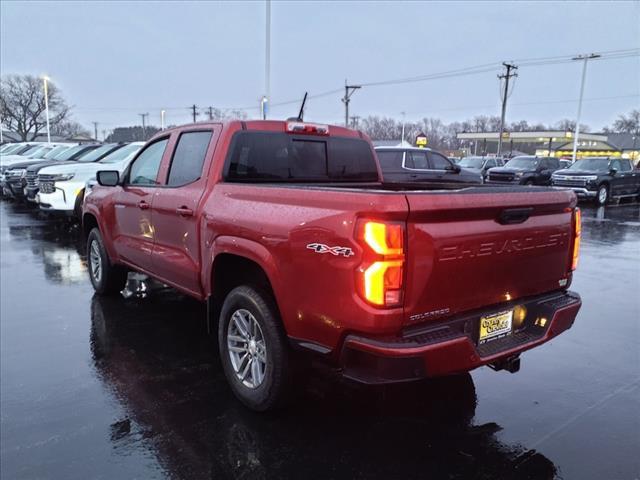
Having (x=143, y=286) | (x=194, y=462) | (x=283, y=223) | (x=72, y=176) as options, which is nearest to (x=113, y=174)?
(x=143, y=286)

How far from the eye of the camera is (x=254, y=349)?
11.5 feet

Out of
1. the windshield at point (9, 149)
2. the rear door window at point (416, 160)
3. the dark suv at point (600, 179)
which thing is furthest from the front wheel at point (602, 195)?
the windshield at point (9, 149)

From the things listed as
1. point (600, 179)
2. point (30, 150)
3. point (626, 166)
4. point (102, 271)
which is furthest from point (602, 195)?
point (30, 150)

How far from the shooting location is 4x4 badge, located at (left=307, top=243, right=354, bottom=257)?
8.62 feet

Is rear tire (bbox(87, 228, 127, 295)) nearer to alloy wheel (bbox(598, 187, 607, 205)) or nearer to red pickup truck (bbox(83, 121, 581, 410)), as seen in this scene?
red pickup truck (bbox(83, 121, 581, 410))

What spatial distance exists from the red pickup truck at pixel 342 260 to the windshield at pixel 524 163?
20.6 meters

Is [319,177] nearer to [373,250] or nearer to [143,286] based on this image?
[373,250]

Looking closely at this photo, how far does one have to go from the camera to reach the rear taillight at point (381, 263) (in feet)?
8.33

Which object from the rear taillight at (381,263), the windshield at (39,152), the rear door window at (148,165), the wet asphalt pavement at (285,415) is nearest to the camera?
the rear taillight at (381,263)

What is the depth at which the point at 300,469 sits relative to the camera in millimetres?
2896

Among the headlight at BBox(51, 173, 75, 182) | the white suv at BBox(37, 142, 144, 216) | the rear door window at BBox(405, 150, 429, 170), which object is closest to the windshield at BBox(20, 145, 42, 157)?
the white suv at BBox(37, 142, 144, 216)

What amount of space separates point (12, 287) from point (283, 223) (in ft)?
17.5

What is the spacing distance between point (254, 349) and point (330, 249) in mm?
1171

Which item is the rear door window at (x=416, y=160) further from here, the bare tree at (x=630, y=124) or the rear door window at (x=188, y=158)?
the bare tree at (x=630, y=124)
